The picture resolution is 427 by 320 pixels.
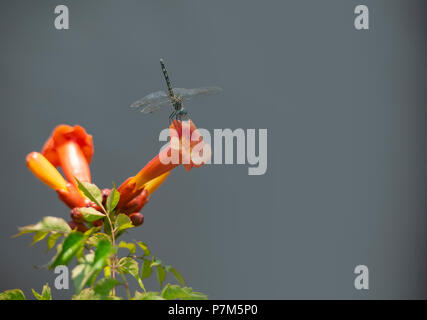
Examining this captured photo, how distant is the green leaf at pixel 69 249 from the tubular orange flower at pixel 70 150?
0.86 ft

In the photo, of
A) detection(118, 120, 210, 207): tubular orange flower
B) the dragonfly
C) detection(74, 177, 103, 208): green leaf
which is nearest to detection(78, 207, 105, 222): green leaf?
detection(74, 177, 103, 208): green leaf

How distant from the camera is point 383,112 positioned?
129 centimetres

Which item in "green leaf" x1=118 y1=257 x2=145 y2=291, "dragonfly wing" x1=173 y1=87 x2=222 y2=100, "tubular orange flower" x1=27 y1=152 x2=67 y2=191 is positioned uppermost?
"dragonfly wing" x1=173 y1=87 x2=222 y2=100

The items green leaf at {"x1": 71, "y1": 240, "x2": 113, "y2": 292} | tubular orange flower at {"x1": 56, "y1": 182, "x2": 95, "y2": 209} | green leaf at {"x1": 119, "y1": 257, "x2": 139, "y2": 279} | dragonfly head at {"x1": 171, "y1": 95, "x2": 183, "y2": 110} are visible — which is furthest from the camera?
dragonfly head at {"x1": 171, "y1": 95, "x2": 183, "y2": 110}

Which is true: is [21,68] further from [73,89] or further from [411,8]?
[411,8]

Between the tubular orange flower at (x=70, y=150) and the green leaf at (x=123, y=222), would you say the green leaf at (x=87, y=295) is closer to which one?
the green leaf at (x=123, y=222)

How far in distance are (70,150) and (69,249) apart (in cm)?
33

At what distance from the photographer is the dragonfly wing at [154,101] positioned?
2.09 feet

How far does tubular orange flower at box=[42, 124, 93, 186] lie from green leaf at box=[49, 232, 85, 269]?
0.86 feet

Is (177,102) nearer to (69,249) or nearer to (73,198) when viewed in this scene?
A: (73,198)

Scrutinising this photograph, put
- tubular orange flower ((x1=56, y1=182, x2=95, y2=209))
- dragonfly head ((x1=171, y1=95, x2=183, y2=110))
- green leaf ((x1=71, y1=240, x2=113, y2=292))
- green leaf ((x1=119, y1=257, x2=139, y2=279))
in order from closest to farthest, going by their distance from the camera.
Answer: green leaf ((x1=71, y1=240, x2=113, y2=292)) → green leaf ((x1=119, y1=257, x2=139, y2=279)) → tubular orange flower ((x1=56, y1=182, x2=95, y2=209)) → dragonfly head ((x1=171, y1=95, x2=183, y2=110))

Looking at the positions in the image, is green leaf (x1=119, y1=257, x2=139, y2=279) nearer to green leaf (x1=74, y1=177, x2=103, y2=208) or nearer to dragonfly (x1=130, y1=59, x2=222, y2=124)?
green leaf (x1=74, y1=177, x2=103, y2=208)

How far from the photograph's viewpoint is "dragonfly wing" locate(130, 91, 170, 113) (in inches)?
25.0

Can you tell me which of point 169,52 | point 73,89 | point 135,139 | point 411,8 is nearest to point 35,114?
point 73,89
